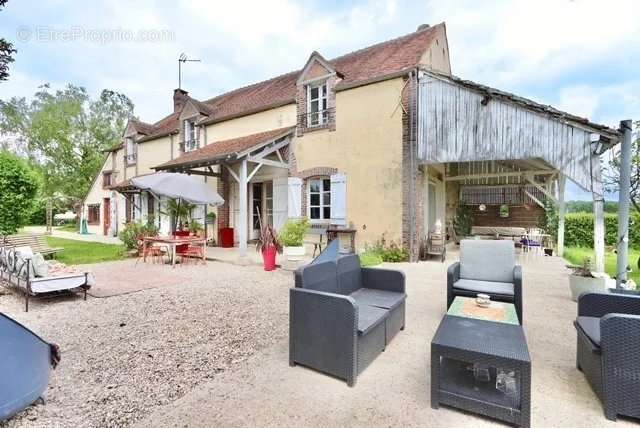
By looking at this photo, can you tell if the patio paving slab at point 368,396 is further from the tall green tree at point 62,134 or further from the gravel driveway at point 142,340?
the tall green tree at point 62,134

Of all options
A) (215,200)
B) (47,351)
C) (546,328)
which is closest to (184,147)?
(215,200)

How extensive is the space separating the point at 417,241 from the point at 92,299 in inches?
304

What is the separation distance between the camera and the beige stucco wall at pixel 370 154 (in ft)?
30.0

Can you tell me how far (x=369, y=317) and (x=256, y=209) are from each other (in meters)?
10.4

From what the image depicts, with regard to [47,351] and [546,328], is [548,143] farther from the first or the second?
[47,351]

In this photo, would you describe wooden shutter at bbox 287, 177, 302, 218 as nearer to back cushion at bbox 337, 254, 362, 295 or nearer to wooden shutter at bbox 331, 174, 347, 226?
wooden shutter at bbox 331, 174, 347, 226

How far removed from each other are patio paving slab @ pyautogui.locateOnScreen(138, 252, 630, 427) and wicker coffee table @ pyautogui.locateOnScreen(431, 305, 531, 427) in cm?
12

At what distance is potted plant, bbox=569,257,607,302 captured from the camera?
4852mm

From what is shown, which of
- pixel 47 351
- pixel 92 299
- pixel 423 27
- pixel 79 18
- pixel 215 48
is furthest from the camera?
pixel 215 48

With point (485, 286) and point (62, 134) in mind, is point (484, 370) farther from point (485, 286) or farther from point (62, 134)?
point (62, 134)

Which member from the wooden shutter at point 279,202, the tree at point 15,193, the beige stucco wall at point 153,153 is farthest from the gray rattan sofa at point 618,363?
the beige stucco wall at point 153,153

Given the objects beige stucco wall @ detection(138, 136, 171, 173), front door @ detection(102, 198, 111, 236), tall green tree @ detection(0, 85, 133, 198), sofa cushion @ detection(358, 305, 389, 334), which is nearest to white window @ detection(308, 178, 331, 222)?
sofa cushion @ detection(358, 305, 389, 334)

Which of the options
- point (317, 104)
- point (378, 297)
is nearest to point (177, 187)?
point (317, 104)

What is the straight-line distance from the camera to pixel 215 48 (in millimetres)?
13719
